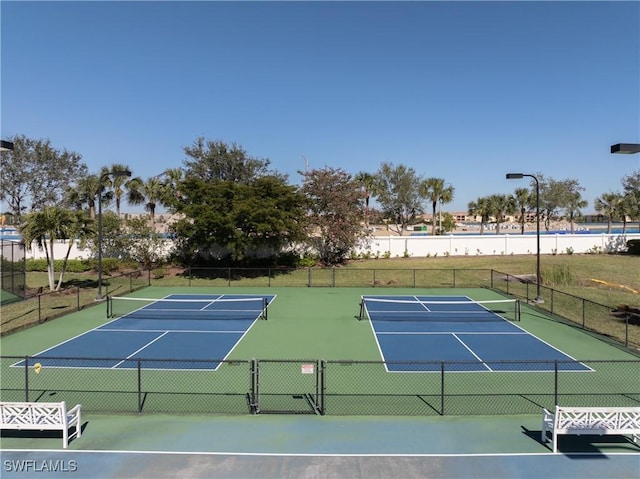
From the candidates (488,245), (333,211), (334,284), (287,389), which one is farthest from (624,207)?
(287,389)

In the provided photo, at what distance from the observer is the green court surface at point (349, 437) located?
853 centimetres

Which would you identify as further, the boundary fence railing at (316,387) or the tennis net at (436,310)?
the tennis net at (436,310)

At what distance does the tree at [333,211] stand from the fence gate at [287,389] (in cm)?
2683

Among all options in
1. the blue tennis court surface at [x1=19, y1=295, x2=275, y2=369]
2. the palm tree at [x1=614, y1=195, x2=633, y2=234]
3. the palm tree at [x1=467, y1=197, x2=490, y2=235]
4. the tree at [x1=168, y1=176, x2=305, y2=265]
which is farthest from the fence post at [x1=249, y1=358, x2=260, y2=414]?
the palm tree at [x1=467, y1=197, x2=490, y2=235]

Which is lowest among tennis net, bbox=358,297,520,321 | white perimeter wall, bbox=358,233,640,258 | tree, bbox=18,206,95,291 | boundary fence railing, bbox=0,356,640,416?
boundary fence railing, bbox=0,356,640,416

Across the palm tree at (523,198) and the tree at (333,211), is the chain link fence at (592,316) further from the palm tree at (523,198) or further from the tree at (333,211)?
the palm tree at (523,198)

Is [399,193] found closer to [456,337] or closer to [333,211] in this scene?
[333,211]

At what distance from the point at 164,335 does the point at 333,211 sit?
2434 centimetres

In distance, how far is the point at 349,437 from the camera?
9.78 meters

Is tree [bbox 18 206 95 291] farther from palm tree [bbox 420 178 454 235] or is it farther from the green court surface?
palm tree [bbox 420 178 454 235]

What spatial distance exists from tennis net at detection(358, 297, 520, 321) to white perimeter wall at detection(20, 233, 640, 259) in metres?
18.3

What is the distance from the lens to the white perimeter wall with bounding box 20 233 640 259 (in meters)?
45.7

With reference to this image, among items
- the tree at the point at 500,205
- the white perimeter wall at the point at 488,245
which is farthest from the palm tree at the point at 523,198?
the white perimeter wall at the point at 488,245

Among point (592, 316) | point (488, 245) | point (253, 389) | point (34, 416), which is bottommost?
point (592, 316)
